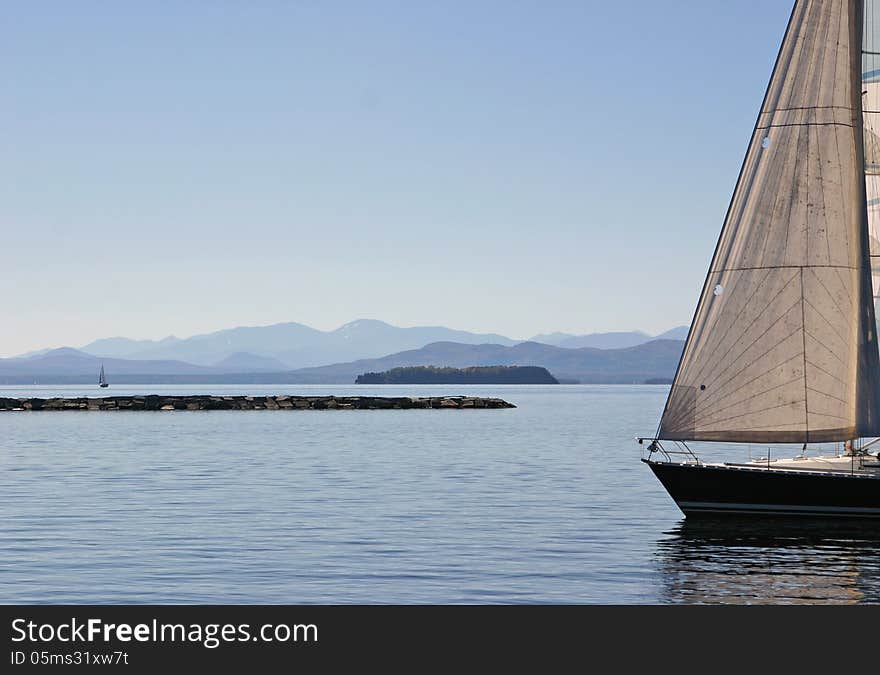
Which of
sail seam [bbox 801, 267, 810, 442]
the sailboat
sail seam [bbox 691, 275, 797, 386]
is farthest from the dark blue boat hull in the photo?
sail seam [bbox 691, 275, 797, 386]

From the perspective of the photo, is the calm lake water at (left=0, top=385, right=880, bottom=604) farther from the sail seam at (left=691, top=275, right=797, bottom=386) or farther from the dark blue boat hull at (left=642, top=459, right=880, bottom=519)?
the sail seam at (left=691, top=275, right=797, bottom=386)

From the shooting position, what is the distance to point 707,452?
66.2m

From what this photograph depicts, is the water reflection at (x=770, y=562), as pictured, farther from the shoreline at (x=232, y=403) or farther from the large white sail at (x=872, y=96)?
the shoreline at (x=232, y=403)

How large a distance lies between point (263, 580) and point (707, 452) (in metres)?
44.7

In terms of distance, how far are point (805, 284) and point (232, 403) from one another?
130655 mm

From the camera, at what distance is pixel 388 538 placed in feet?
104

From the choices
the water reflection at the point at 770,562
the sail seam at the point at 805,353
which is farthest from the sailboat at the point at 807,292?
the water reflection at the point at 770,562

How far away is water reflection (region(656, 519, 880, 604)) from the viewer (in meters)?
23.8

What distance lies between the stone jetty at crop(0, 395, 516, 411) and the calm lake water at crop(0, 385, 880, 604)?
90.7 meters

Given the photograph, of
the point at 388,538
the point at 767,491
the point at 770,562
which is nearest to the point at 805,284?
the point at 767,491

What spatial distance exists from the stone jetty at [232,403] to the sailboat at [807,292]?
418 ft
